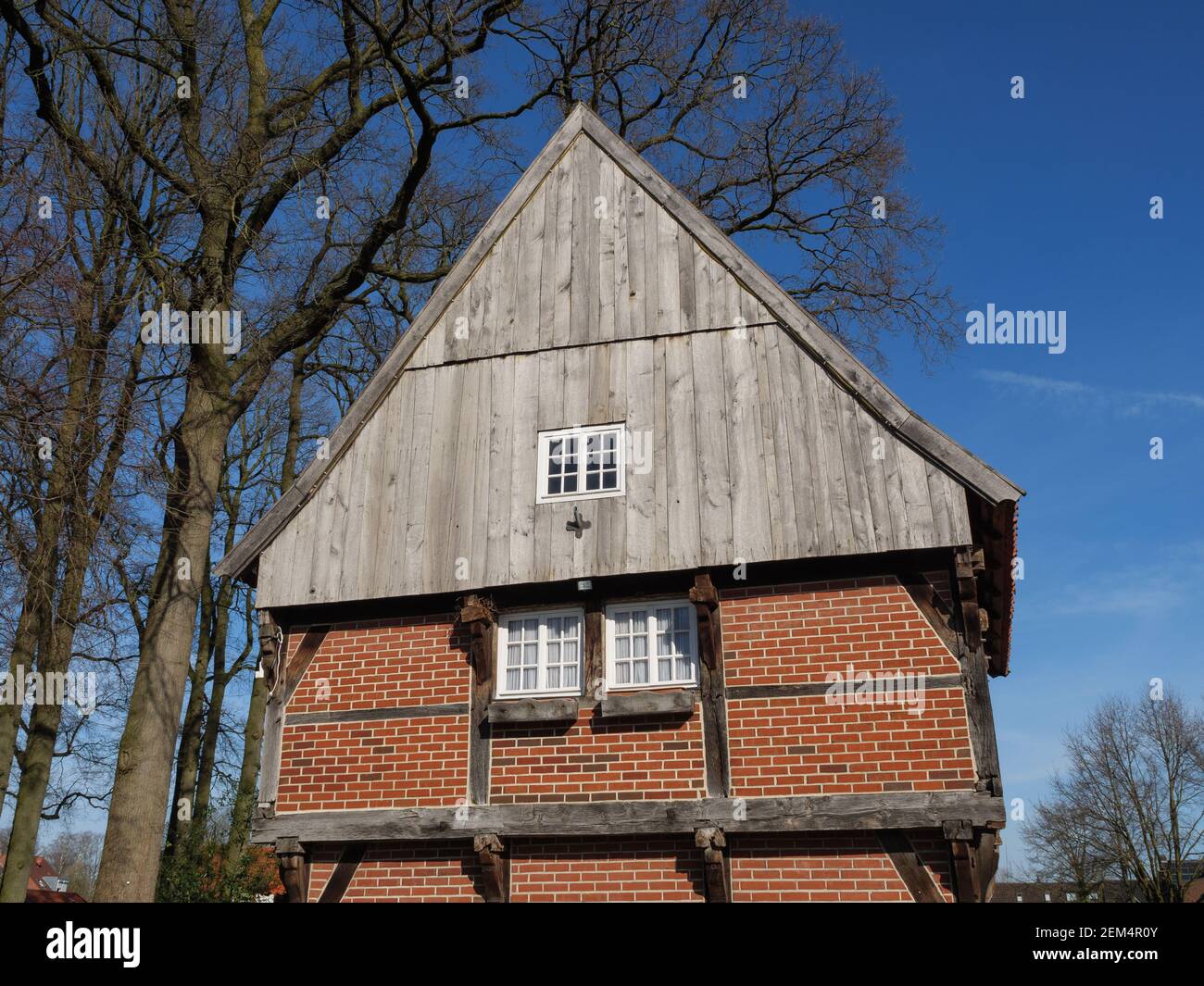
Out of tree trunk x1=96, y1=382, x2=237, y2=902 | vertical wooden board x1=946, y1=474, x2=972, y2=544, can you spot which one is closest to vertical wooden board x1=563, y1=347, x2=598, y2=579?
vertical wooden board x1=946, y1=474, x2=972, y2=544

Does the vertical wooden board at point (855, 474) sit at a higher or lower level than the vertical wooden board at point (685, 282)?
lower

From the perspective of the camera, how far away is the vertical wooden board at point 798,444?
9.65 metres

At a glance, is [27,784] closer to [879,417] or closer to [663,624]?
[663,624]

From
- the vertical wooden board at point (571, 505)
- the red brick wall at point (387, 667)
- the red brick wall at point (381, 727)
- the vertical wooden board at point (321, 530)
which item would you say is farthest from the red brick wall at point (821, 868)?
Result: the vertical wooden board at point (321, 530)

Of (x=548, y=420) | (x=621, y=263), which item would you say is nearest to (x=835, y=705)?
(x=548, y=420)

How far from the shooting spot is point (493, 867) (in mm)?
9398

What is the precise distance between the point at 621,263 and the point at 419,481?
3.14 meters

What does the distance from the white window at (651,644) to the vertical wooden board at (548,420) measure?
771 mm

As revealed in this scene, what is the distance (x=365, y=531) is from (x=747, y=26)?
37.0 feet

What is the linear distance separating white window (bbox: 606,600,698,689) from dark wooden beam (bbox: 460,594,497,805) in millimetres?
1134

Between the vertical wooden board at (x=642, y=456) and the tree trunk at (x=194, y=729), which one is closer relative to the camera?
the vertical wooden board at (x=642, y=456)

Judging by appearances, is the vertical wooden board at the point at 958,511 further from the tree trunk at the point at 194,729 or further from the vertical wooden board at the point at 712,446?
the tree trunk at the point at 194,729

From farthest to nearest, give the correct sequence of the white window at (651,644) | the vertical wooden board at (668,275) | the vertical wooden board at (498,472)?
1. the vertical wooden board at (668,275)
2. the vertical wooden board at (498,472)
3. the white window at (651,644)

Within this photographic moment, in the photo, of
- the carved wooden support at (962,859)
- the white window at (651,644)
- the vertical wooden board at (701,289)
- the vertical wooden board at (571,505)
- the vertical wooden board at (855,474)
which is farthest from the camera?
the vertical wooden board at (701,289)
